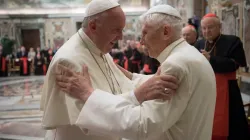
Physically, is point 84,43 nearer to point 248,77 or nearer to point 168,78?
point 168,78

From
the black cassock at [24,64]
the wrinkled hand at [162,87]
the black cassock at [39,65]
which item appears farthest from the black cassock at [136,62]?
the wrinkled hand at [162,87]

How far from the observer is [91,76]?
1759 mm

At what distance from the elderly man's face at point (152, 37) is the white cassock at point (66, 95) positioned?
259mm

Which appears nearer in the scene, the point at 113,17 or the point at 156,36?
the point at 156,36

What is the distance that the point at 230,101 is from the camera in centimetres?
367

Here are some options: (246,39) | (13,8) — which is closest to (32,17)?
(13,8)

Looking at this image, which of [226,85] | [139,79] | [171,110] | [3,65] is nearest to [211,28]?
[226,85]

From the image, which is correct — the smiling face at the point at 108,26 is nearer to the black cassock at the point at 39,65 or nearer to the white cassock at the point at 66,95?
the white cassock at the point at 66,95

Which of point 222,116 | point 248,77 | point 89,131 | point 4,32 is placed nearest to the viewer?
point 89,131

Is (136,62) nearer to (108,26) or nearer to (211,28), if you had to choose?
(211,28)

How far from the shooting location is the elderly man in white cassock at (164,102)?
1.37m

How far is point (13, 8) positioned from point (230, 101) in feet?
60.5

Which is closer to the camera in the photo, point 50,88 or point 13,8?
point 50,88

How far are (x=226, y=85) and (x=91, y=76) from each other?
233 cm
